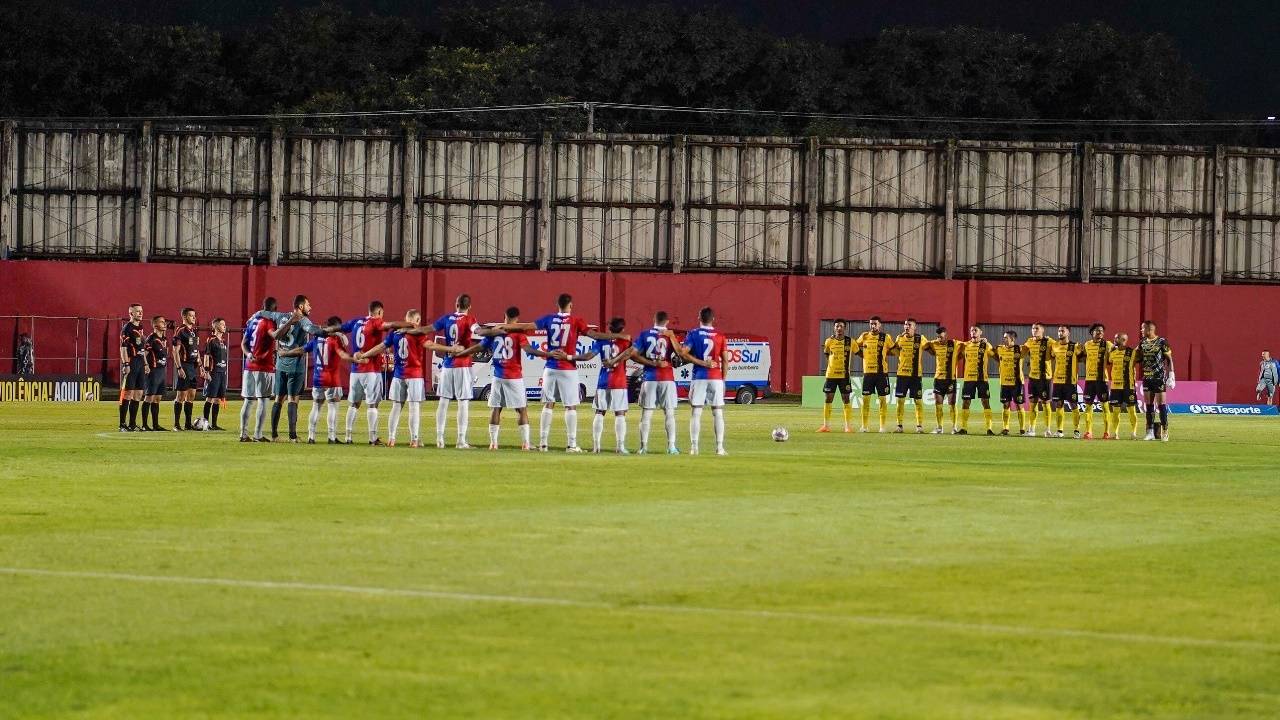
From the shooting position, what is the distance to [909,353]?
139 ft

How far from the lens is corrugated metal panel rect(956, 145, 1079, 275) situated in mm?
77375

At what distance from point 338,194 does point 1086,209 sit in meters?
30.0

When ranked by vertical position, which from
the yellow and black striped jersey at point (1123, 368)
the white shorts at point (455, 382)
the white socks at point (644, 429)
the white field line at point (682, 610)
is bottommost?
the white field line at point (682, 610)

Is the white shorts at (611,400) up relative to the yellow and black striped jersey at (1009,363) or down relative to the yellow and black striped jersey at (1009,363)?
down

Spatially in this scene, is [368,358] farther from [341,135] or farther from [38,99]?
[38,99]

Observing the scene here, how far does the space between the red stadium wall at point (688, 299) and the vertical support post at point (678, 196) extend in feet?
3.88

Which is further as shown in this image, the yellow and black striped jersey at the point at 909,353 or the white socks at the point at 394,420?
the yellow and black striped jersey at the point at 909,353

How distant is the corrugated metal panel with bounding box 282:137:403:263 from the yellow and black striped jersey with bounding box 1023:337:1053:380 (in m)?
38.6

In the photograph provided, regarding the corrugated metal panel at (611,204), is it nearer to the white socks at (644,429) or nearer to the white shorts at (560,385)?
the white socks at (644,429)

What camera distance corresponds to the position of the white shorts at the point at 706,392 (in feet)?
98.1

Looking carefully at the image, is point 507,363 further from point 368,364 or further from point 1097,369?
point 1097,369

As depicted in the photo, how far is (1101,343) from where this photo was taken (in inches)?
1631

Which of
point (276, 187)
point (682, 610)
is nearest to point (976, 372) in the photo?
point (682, 610)

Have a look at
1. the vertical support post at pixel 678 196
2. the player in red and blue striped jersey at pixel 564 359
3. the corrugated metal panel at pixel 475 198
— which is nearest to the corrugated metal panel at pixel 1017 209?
the vertical support post at pixel 678 196
